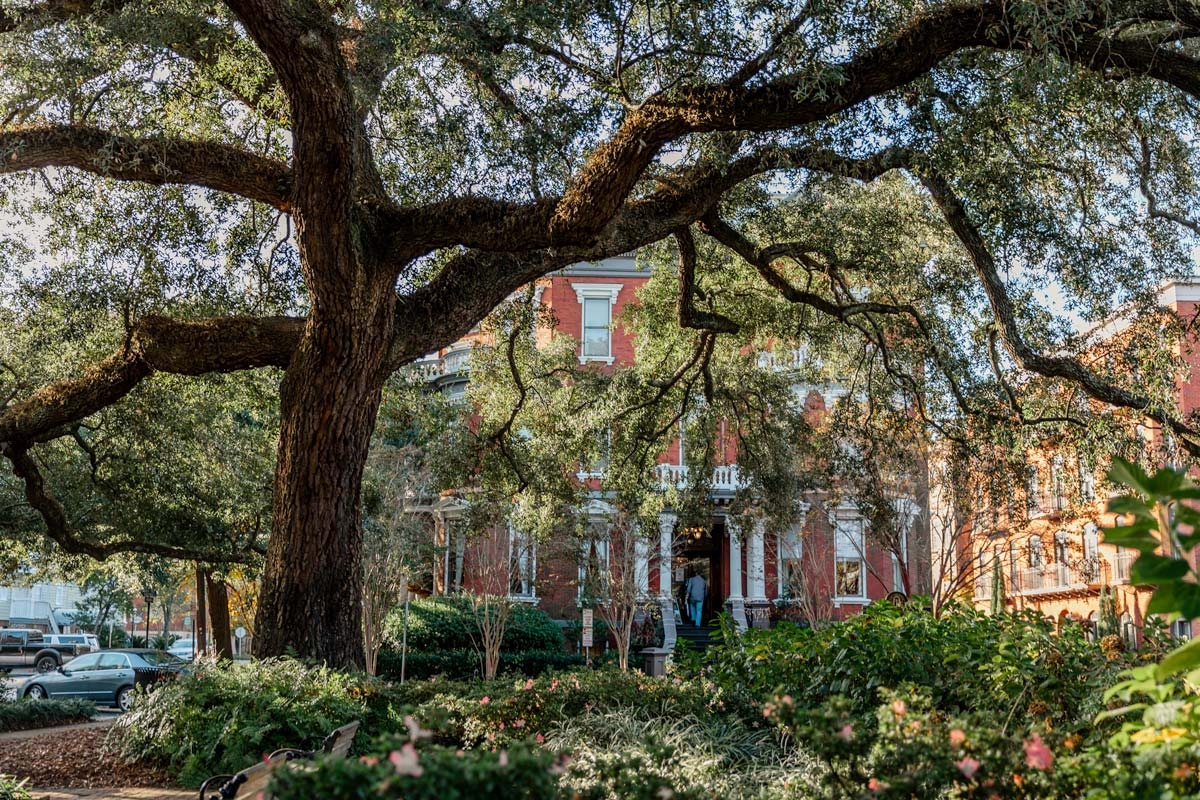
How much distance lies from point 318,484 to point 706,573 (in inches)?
978

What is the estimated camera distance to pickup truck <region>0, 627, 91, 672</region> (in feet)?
128

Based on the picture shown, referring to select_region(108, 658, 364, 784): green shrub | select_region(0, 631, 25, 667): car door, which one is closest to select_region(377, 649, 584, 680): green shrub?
select_region(108, 658, 364, 784): green shrub

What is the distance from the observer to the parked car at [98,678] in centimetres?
2216

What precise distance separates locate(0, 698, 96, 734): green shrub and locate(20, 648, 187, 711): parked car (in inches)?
180

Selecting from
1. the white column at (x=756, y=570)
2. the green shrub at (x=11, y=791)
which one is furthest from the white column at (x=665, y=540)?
the green shrub at (x=11, y=791)

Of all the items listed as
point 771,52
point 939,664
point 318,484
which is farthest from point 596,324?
point 939,664

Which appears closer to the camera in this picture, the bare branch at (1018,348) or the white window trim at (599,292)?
the bare branch at (1018,348)

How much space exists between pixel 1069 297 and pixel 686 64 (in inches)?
194

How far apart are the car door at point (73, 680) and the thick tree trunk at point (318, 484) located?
15754 millimetres

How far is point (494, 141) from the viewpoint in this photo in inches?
396

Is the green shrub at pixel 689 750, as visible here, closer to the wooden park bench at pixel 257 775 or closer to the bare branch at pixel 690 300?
the wooden park bench at pixel 257 775

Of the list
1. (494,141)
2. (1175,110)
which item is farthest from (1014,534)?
(494,141)

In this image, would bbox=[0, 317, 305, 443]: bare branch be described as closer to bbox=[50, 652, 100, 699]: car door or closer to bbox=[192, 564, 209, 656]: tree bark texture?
bbox=[50, 652, 100, 699]: car door

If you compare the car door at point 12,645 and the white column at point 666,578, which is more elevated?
the white column at point 666,578
